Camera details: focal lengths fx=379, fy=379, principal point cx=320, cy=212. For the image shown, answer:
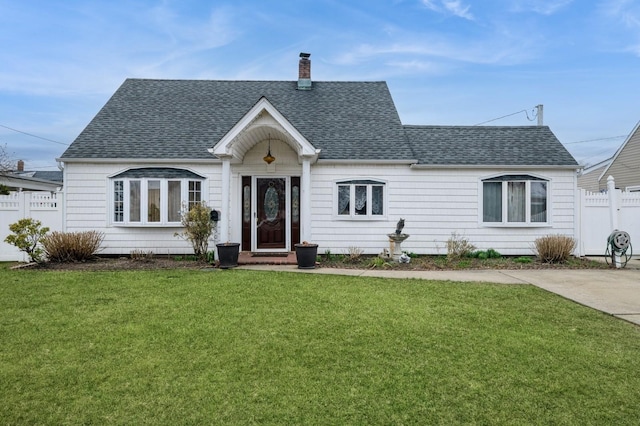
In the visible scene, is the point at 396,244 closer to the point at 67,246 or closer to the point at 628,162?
the point at 67,246

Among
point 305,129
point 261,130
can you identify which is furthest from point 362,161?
point 261,130

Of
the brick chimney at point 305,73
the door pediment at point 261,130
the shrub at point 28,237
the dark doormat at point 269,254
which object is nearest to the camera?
the shrub at point 28,237

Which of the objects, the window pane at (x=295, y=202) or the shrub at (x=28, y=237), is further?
the window pane at (x=295, y=202)

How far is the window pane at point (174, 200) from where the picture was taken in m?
11.9

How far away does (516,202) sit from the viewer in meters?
12.3

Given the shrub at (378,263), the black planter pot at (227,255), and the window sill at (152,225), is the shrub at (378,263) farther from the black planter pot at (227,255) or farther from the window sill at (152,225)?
the window sill at (152,225)

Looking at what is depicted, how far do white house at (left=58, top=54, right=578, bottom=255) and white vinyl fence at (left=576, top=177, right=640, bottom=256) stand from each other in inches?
16.0

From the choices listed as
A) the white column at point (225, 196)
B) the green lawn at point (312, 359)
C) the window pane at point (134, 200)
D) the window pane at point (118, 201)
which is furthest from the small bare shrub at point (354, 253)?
the window pane at point (118, 201)

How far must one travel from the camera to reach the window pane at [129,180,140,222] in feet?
39.1

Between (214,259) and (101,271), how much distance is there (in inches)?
115

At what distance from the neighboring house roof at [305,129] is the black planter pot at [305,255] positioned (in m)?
3.37

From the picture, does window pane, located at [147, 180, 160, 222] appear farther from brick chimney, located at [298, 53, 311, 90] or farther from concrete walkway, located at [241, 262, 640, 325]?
brick chimney, located at [298, 53, 311, 90]

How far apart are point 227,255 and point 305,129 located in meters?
5.48

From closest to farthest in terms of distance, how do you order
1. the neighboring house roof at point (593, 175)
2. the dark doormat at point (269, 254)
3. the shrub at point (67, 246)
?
1. the shrub at point (67, 246)
2. the dark doormat at point (269, 254)
3. the neighboring house roof at point (593, 175)
